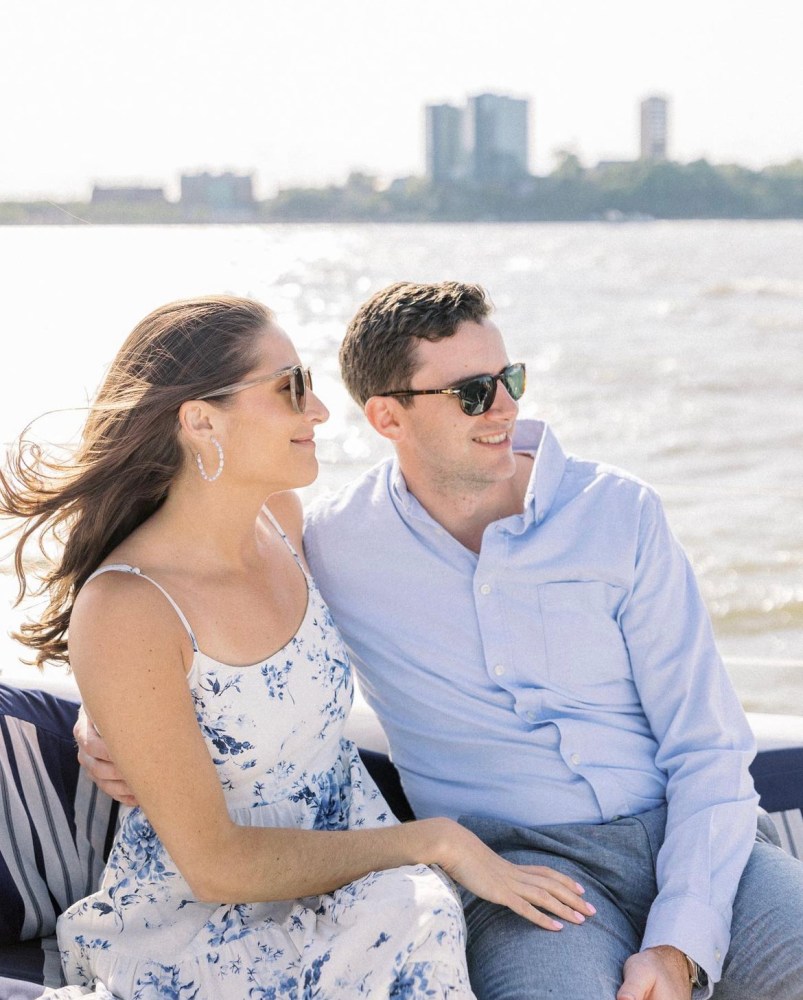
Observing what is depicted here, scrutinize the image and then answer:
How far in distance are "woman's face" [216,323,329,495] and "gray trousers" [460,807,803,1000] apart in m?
Answer: 0.76

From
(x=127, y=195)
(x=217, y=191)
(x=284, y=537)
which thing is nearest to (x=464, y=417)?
(x=284, y=537)

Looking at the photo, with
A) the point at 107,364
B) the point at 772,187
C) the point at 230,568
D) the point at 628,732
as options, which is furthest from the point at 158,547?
the point at 772,187

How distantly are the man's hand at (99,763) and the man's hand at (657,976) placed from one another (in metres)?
0.86

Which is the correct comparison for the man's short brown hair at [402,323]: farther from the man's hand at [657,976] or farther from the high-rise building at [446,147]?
the high-rise building at [446,147]

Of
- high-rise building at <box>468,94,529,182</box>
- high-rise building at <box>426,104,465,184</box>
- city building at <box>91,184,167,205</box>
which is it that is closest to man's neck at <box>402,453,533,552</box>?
city building at <box>91,184,167,205</box>

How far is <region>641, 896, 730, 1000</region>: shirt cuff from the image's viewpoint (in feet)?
6.53

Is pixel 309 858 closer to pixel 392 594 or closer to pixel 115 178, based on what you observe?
pixel 392 594

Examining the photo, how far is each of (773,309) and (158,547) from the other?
77.2 ft

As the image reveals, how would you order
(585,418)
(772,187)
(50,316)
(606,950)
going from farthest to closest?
(772,187), (585,418), (50,316), (606,950)

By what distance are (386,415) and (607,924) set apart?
1078 mm

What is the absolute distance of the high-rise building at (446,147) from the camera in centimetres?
3191

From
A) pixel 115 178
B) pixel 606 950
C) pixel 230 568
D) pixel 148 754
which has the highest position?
pixel 115 178

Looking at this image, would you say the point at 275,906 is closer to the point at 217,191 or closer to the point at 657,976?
the point at 657,976

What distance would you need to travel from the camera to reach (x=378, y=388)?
2.53m
